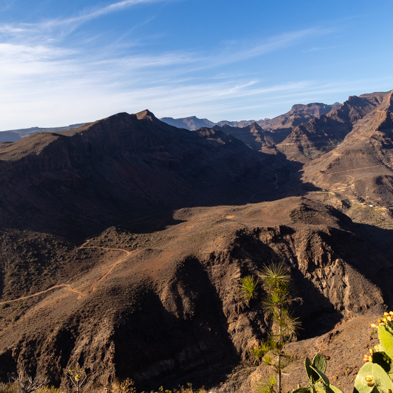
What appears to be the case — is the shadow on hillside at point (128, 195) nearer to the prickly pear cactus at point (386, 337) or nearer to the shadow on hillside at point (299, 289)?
the shadow on hillside at point (299, 289)

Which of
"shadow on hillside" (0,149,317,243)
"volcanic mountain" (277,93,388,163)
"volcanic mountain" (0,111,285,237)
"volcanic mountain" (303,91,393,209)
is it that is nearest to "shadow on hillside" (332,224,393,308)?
"shadow on hillside" (0,149,317,243)

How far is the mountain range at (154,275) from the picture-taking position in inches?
1006

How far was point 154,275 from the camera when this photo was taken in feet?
111

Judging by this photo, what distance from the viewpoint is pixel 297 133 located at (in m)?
175

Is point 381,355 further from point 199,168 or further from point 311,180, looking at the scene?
point 311,180

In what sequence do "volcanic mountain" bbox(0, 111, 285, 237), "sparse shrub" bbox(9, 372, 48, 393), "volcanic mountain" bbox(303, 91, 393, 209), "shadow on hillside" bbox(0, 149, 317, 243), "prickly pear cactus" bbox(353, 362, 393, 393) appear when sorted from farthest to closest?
"volcanic mountain" bbox(303, 91, 393, 209) → "volcanic mountain" bbox(0, 111, 285, 237) → "shadow on hillside" bbox(0, 149, 317, 243) → "sparse shrub" bbox(9, 372, 48, 393) → "prickly pear cactus" bbox(353, 362, 393, 393)

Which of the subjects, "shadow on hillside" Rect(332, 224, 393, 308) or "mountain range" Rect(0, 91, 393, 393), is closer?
"mountain range" Rect(0, 91, 393, 393)

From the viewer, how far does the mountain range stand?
25.5 metres

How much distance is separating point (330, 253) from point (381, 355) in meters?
30.9

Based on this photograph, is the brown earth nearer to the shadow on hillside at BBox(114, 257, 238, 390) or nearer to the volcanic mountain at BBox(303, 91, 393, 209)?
the shadow on hillside at BBox(114, 257, 238, 390)

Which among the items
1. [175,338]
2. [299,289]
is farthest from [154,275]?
[299,289]

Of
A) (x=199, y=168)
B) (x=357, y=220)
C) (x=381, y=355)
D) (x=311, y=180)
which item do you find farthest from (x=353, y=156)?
(x=381, y=355)

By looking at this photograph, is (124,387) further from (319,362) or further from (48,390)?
(319,362)

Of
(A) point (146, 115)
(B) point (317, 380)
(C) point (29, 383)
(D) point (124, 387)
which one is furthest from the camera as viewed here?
(A) point (146, 115)
